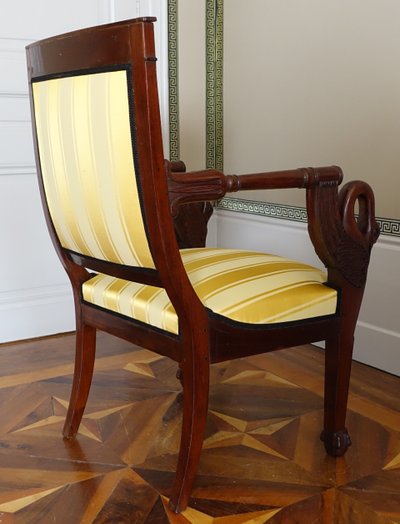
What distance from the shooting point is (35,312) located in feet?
7.52

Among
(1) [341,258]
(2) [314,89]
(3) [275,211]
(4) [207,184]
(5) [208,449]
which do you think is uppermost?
(2) [314,89]

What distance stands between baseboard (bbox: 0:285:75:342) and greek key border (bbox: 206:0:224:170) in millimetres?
796

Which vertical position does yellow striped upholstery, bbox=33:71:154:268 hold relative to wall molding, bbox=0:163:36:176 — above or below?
above

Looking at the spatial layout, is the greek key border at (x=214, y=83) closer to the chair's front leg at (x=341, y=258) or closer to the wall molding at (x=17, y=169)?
the wall molding at (x=17, y=169)

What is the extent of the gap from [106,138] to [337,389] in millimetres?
727

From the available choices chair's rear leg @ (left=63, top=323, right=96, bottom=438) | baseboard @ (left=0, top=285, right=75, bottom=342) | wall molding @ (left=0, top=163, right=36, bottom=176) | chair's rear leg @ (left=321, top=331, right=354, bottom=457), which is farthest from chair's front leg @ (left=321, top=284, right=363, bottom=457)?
wall molding @ (left=0, top=163, right=36, bottom=176)

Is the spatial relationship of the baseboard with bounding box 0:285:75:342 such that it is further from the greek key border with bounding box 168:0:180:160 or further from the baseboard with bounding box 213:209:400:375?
the baseboard with bounding box 213:209:400:375

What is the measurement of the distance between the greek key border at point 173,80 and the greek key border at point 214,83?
13 centimetres

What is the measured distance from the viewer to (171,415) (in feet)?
5.33

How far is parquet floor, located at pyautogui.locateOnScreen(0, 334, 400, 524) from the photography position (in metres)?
1.23

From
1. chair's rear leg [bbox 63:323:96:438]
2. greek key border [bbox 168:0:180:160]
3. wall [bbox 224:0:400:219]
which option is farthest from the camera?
greek key border [bbox 168:0:180:160]

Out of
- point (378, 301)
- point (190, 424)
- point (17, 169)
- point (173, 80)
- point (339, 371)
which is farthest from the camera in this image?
point (173, 80)

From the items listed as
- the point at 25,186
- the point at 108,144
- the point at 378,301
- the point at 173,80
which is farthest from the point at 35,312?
the point at 108,144

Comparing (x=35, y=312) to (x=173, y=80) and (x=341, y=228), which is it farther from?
(x=341, y=228)
